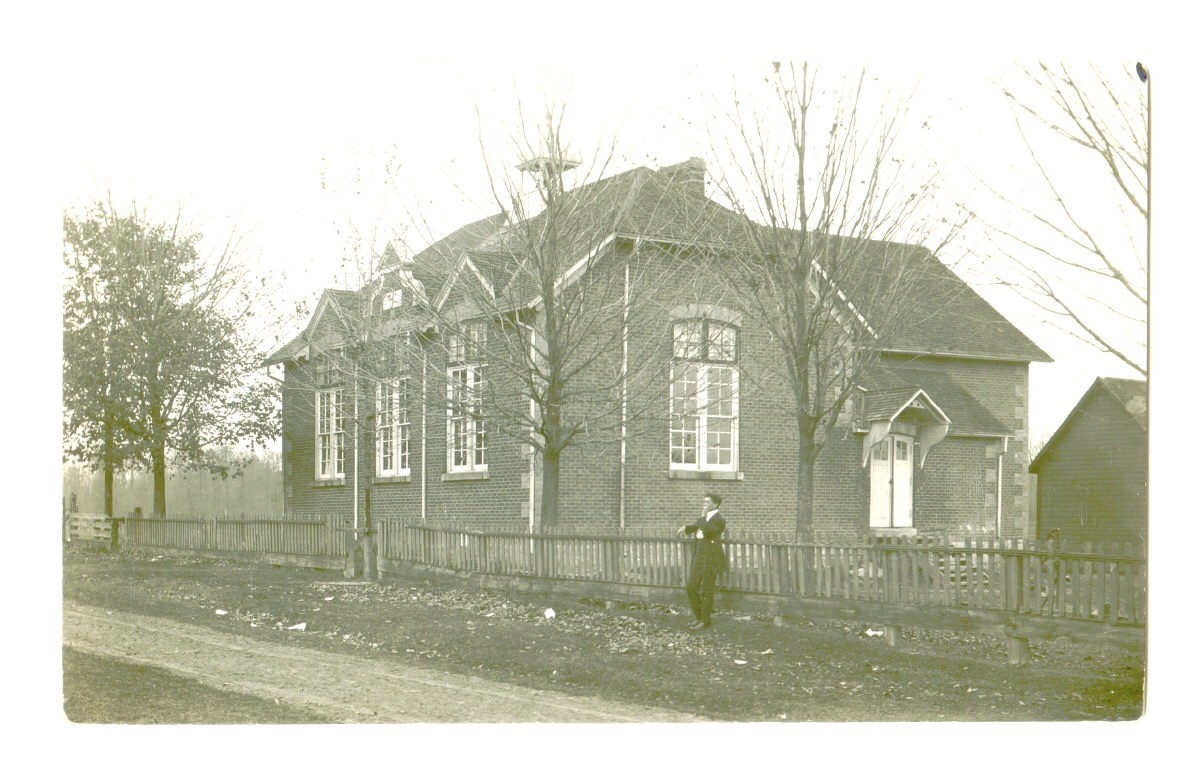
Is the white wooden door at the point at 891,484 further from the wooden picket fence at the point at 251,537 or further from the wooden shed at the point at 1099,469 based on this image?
the wooden picket fence at the point at 251,537

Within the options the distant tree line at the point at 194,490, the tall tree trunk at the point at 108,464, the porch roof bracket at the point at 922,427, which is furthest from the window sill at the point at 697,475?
the tall tree trunk at the point at 108,464

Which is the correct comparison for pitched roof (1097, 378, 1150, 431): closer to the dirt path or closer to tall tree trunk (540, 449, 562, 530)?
the dirt path

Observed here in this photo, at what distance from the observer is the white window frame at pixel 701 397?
9141 millimetres

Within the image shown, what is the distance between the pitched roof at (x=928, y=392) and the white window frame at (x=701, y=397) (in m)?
1.05

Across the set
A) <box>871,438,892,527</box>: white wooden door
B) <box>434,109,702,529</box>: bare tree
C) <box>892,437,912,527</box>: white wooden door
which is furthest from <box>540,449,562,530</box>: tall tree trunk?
<box>892,437,912,527</box>: white wooden door

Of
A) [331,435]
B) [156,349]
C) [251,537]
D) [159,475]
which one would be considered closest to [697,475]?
[331,435]

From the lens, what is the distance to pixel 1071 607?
8078 mm

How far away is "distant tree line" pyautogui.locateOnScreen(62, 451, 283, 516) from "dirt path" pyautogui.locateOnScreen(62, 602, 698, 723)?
77 centimetres

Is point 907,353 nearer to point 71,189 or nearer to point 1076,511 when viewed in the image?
point 1076,511

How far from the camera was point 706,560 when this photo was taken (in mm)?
9102

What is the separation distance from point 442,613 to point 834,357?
11.8ft

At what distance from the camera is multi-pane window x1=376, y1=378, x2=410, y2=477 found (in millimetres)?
A: 10258

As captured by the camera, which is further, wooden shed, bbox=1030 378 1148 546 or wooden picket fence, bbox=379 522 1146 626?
wooden shed, bbox=1030 378 1148 546

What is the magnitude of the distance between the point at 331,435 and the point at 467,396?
137 cm
